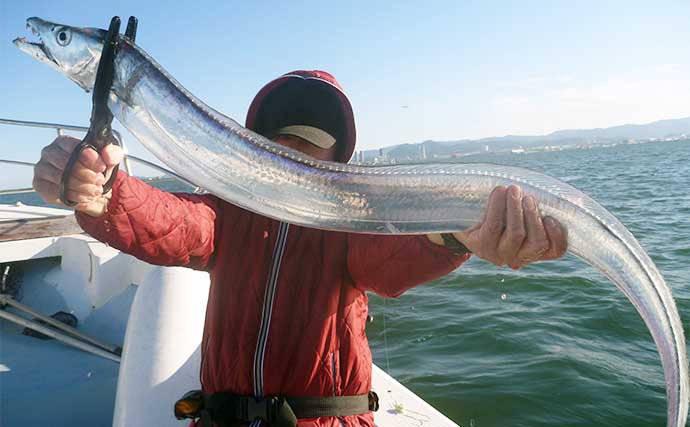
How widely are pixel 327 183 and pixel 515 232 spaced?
88 cm

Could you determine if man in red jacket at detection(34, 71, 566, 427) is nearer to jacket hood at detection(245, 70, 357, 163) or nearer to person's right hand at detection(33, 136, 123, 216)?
person's right hand at detection(33, 136, 123, 216)

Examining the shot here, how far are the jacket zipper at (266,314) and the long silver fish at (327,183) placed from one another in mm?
493

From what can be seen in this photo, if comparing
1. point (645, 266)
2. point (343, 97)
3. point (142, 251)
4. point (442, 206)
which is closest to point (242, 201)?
point (142, 251)

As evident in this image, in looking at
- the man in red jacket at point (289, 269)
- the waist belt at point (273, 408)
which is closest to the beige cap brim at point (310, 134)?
the man in red jacket at point (289, 269)

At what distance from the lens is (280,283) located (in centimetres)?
235

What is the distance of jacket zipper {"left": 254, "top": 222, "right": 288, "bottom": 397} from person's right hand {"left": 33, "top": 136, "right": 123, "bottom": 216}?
912mm

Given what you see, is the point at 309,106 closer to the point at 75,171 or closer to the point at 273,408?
the point at 75,171

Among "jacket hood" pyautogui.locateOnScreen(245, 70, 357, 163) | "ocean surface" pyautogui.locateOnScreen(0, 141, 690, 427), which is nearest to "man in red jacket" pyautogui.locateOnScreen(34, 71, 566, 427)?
"jacket hood" pyautogui.locateOnScreen(245, 70, 357, 163)

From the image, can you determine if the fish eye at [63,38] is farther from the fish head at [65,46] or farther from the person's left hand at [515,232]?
the person's left hand at [515,232]

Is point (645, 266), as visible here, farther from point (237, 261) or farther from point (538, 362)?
point (538, 362)

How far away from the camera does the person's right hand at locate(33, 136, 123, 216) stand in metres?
1.76

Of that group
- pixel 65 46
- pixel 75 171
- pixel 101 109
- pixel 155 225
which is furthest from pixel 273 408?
pixel 65 46

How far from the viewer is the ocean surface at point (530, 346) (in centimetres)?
514

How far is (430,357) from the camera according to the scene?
655cm
